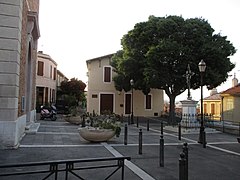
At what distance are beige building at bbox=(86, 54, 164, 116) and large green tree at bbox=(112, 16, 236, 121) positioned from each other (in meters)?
8.11

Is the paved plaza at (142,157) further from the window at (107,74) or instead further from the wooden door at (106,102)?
the window at (107,74)

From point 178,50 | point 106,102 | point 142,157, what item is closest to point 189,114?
point 178,50

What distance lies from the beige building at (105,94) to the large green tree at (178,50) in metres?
8.11

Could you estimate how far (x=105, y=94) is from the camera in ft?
105

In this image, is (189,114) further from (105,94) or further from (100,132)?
(105,94)

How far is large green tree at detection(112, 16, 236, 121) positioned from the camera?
2161cm

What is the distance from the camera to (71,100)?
115ft

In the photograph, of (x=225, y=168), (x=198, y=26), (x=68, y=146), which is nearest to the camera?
(x=225, y=168)

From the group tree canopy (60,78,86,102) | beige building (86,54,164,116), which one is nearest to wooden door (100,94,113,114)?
beige building (86,54,164,116)

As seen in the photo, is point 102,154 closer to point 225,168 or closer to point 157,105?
point 225,168

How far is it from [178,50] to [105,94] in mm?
12897

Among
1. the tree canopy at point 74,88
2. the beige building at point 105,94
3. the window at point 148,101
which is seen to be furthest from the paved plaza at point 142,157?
the tree canopy at point 74,88

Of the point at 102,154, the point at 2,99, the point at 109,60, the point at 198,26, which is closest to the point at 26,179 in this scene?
the point at 102,154

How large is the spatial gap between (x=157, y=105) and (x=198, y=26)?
13.4 metres
